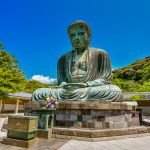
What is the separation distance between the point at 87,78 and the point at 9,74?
A: 9199mm

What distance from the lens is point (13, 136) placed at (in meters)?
4.50

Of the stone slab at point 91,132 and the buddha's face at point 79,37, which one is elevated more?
the buddha's face at point 79,37

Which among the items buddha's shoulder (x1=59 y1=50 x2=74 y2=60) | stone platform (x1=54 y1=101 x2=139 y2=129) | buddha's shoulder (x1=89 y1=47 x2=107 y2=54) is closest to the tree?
buddha's shoulder (x1=59 y1=50 x2=74 y2=60)

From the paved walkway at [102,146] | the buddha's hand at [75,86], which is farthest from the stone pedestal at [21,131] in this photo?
the buddha's hand at [75,86]

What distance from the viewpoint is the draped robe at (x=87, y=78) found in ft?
21.9

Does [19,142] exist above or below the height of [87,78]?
below

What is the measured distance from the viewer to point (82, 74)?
26.0 feet

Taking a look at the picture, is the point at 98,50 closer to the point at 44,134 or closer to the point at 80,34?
the point at 80,34

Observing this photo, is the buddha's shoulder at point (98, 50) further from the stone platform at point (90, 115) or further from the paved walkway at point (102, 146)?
the paved walkway at point (102, 146)

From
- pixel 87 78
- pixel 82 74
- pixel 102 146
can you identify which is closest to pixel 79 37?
pixel 82 74

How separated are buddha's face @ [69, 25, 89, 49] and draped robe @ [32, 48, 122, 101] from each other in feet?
1.19

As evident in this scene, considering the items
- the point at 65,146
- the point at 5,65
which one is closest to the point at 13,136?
the point at 65,146

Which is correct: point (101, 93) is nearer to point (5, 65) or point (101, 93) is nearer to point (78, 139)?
point (78, 139)

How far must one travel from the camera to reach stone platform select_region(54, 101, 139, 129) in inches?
235
